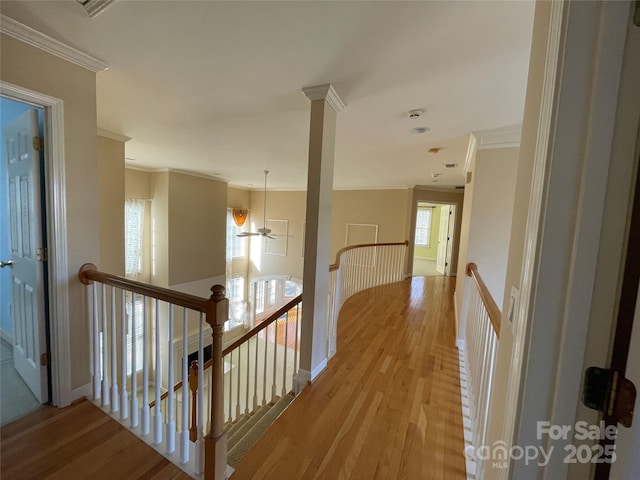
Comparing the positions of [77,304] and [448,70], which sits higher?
[448,70]

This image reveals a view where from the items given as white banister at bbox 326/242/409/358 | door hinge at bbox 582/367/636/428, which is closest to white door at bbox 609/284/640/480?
door hinge at bbox 582/367/636/428

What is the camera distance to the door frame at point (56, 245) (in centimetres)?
158

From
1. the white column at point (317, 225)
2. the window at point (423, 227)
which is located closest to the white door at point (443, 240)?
the window at point (423, 227)

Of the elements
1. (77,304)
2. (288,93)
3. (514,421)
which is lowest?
(77,304)

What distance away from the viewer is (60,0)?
49.9 inches

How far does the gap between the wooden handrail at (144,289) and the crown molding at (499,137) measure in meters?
2.99

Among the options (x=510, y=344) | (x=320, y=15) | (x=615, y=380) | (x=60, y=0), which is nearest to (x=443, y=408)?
(x=510, y=344)

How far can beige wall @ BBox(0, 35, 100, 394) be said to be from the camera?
156 centimetres

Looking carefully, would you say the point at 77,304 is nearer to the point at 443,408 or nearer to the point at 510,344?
the point at 510,344

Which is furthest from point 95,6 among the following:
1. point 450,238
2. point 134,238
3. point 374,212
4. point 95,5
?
point 450,238

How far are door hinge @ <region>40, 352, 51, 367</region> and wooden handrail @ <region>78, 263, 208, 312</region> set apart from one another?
514mm

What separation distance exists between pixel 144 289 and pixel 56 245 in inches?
28.7

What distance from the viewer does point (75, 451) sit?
1.45 metres

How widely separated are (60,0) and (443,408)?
3.38 meters
